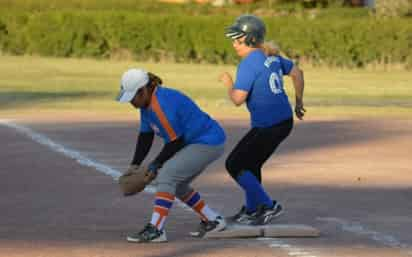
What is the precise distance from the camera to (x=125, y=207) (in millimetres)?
12547

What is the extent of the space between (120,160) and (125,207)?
14.1 ft

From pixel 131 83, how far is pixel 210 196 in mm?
3825

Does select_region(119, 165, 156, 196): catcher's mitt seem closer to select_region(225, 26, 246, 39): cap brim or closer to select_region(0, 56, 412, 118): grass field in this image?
select_region(225, 26, 246, 39): cap brim

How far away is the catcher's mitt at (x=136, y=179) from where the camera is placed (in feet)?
33.3

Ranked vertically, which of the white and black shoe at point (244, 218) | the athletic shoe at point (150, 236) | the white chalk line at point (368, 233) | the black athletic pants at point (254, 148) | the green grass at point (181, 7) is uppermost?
the black athletic pants at point (254, 148)

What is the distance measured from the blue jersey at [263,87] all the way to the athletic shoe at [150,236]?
1.49m

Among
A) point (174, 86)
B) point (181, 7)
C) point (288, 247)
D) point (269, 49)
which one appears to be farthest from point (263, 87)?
point (181, 7)

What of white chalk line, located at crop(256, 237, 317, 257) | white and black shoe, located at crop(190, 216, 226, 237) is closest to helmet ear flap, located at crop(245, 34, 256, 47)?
white and black shoe, located at crop(190, 216, 226, 237)

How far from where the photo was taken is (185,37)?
43.1 meters

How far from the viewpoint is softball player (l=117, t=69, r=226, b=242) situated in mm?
9875

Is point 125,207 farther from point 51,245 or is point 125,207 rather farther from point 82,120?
point 82,120

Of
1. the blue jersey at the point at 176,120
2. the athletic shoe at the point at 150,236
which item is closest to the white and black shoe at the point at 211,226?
the athletic shoe at the point at 150,236

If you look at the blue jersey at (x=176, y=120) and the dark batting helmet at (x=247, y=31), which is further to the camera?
the dark batting helmet at (x=247, y=31)

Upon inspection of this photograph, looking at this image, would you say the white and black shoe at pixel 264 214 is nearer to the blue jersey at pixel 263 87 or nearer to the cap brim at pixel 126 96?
the blue jersey at pixel 263 87
